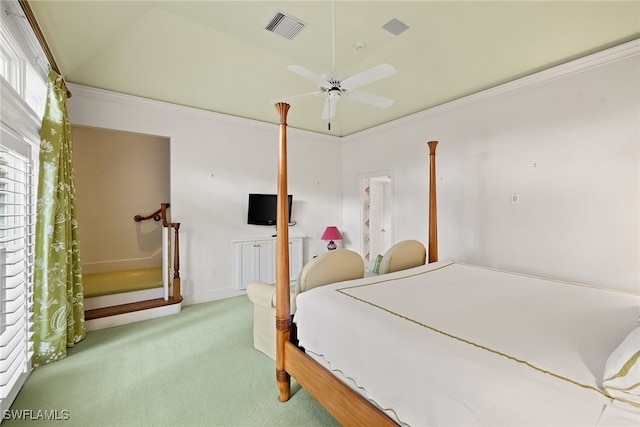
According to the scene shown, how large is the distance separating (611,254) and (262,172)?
4477 millimetres

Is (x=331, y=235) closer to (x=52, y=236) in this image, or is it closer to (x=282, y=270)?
(x=282, y=270)

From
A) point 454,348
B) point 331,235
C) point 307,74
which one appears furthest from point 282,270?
point 331,235

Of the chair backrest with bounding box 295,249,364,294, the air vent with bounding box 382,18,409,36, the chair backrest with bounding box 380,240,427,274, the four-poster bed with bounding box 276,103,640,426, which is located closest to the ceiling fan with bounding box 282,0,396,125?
the four-poster bed with bounding box 276,103,640,426

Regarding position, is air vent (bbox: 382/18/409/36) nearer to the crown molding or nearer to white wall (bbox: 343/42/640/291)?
white wall (bbox: 343/42/640/291)

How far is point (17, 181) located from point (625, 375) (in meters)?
3.25

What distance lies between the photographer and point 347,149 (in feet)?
18.8

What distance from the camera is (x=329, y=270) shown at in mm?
2227

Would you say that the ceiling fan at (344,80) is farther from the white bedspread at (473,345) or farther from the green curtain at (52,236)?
the green curtain at (52,236)

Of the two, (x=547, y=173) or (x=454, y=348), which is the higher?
(x=547, y=173)

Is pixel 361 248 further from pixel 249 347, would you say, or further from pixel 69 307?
pixel 69 307

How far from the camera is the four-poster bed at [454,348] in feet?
2.99

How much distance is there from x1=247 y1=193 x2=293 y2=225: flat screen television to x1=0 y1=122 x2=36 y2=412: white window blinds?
2.59 meters

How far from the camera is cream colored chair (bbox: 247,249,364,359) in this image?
2.12 m

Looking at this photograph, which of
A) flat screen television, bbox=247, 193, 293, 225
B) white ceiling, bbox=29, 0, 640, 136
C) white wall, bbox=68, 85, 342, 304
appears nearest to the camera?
white ceiling, bbox=29, 0, 640, 136
